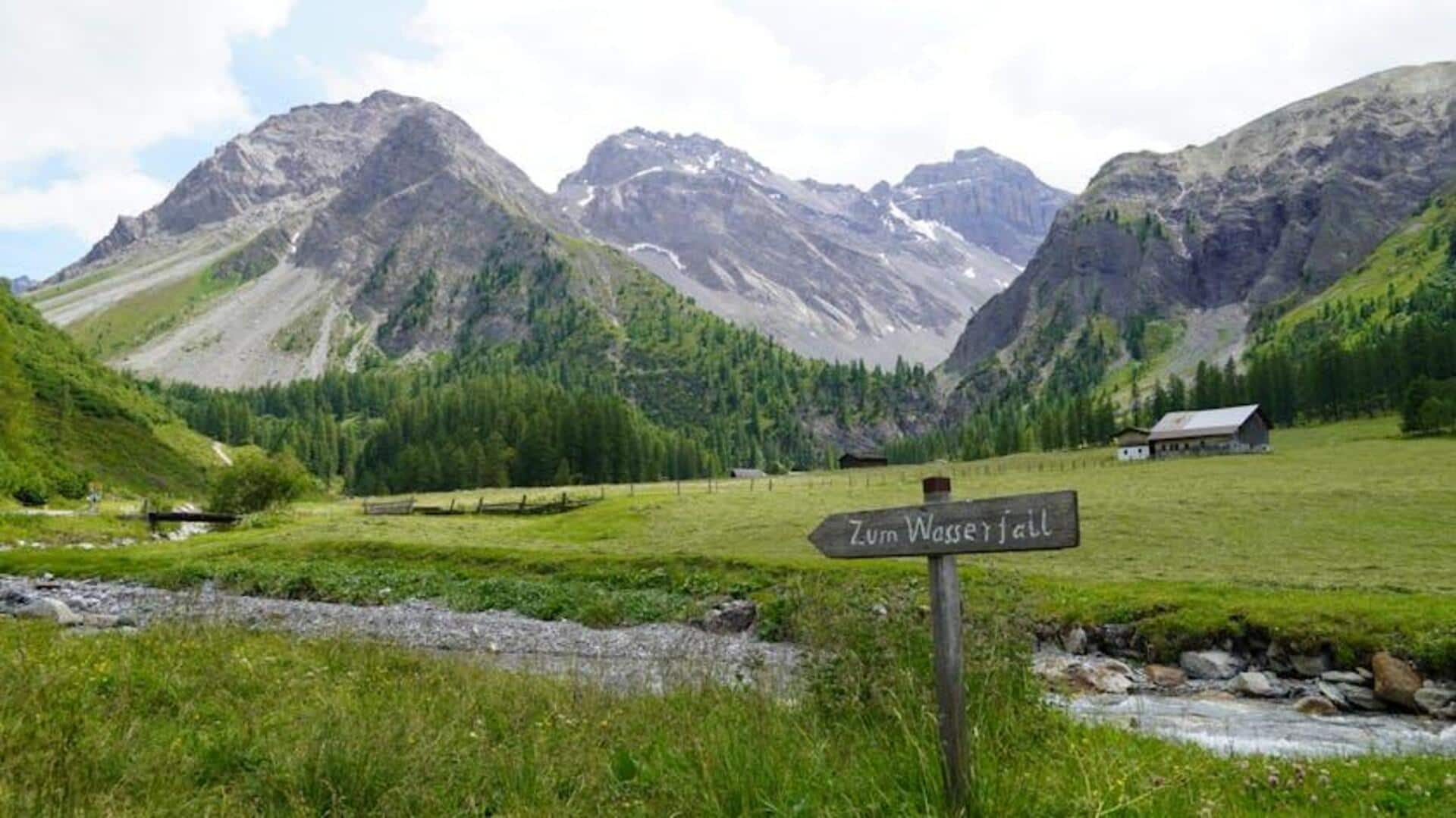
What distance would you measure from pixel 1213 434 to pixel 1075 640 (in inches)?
4034

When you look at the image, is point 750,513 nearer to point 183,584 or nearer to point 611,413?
point 183,584

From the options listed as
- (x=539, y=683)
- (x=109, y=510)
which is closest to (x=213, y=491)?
(x=109, y=510)

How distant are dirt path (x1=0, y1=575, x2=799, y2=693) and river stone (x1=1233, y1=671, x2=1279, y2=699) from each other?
10044 millimetres

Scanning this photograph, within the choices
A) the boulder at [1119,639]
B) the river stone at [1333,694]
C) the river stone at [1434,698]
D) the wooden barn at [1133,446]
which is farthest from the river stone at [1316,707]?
the wooden barn at [1133,446]

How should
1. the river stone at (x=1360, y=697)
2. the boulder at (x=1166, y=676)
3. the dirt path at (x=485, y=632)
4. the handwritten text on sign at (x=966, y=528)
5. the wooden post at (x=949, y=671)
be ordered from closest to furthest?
the handwritten text on sign at (x=966, y=528) → the wooden post at (x=949, y=671) → the dirt path at (x=485, y=632) → the river stone at (x=1360, y=697) → the boulder at (x=1166, y=676)

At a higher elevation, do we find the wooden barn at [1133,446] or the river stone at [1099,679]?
the wooden barn at [1133,446]

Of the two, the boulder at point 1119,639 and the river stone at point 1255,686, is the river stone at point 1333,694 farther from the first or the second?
the boulder at point 1119,639

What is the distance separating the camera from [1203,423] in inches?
4547

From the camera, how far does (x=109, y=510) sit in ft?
252

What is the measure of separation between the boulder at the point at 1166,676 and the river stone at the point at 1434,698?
440cm

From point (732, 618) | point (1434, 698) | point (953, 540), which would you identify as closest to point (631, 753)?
point (953, 540)

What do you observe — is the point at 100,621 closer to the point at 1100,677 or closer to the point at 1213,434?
the point at 1100,677

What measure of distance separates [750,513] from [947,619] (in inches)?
2237

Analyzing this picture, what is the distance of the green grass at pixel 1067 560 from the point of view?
901 inches
